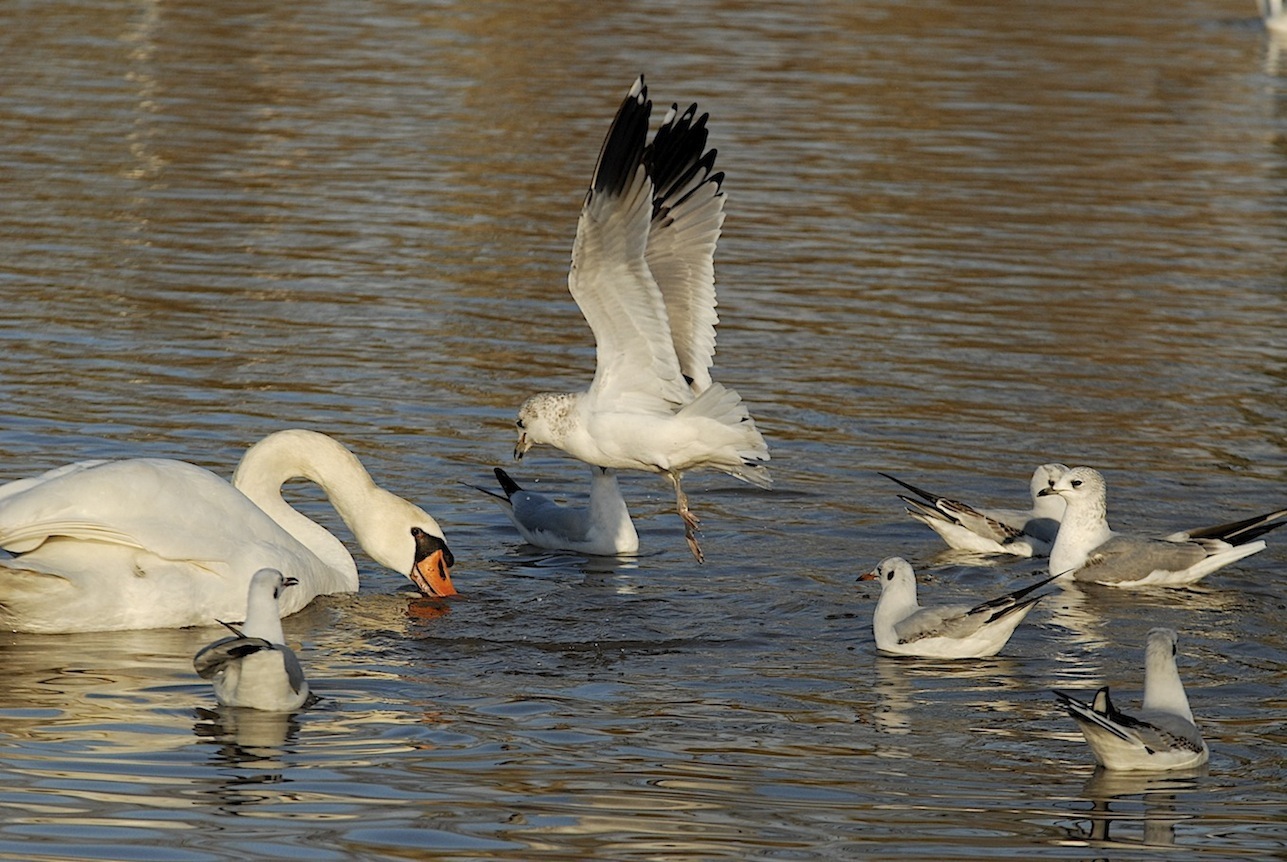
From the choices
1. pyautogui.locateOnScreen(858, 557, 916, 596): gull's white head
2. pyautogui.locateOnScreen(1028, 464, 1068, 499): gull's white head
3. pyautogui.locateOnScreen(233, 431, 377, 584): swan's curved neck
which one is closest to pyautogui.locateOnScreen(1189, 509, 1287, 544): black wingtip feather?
pyautogui.locateOnScreen(1028, 464, 1068, 499): gull's white head

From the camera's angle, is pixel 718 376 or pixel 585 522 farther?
pixel 718 376

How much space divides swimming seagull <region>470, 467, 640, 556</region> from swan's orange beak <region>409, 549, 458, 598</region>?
4.25 feet

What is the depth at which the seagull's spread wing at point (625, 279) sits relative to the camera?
1020 centimetres

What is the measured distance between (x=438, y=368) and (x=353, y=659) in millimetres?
5954

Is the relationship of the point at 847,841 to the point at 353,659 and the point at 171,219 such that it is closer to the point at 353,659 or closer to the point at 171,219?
the point at 353,659

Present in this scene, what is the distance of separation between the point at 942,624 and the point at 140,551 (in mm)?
3732

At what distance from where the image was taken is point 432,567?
10797 mm

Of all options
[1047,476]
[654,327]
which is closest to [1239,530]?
[1047,476]

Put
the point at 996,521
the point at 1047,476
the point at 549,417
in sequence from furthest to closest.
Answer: the point at 996,521, the point at 1047,476, the point at 549,417

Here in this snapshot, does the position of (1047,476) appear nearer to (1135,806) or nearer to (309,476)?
(309,476)

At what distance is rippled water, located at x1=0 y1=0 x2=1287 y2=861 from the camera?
7676 millimetres

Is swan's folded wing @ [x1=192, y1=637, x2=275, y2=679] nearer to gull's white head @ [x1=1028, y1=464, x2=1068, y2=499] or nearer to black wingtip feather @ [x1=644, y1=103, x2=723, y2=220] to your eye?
black wingtip feather @ [x1=644, y1=103, x2=723, y2=220]

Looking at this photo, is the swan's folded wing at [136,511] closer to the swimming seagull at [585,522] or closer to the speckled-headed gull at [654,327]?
the speckled-headed gull at [654,327]

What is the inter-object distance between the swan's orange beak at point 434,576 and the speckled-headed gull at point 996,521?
2.56m
